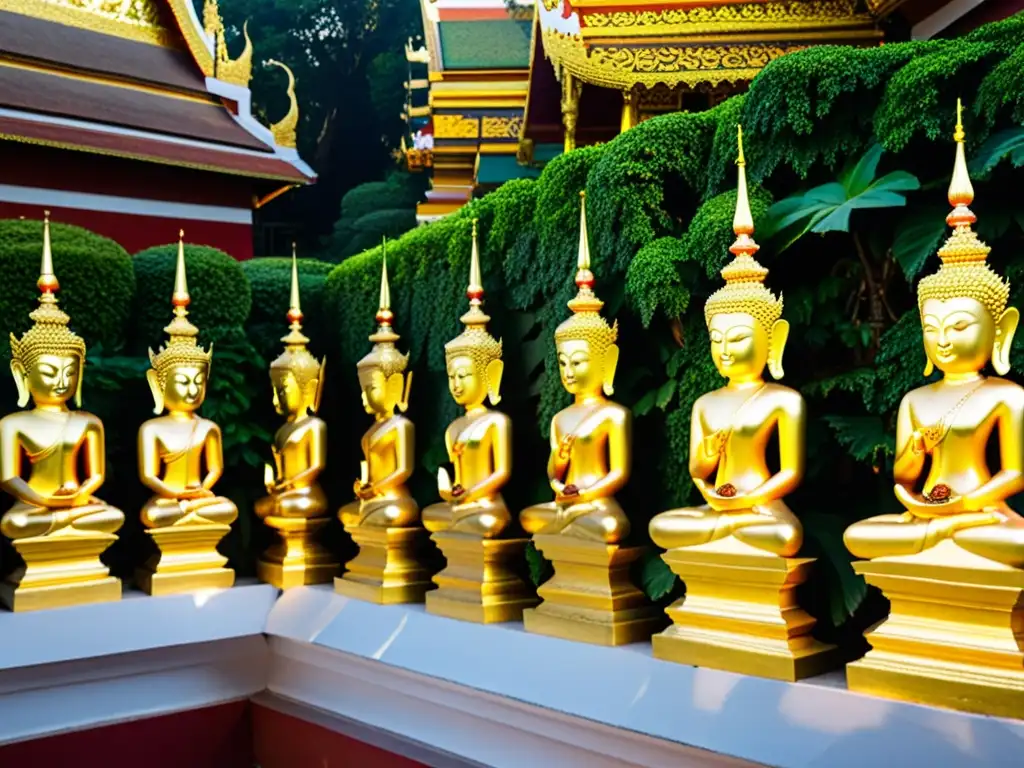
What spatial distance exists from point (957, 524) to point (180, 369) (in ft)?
9.42

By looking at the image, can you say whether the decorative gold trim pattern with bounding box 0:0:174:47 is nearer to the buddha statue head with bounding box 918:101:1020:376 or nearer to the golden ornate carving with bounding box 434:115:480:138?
the golden ornate carving with bounding box 434:115:480:138

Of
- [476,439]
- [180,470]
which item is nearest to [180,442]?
[180,470]

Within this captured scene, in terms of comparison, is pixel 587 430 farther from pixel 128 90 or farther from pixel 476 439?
pixel 128 90

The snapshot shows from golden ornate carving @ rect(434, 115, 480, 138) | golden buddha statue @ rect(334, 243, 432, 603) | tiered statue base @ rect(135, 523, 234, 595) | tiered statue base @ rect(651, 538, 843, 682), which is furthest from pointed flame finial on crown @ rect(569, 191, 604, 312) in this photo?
golden ornate carving @ rect(434, 115, 480, 138)

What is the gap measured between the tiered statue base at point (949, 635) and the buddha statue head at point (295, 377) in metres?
2.61

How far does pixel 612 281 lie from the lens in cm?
314

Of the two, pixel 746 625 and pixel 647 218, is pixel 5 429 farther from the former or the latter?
pixel 746 625

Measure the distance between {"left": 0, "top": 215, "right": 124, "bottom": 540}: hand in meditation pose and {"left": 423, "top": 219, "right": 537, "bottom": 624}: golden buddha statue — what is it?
1.29m

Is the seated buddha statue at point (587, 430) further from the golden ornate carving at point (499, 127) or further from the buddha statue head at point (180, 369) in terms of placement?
the golden ornate carving at point (499, 127)

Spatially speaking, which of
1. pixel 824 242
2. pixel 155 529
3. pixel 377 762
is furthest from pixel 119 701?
pixel 824 242

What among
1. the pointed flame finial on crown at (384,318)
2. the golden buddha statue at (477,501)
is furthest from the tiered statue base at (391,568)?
the pointed flame finial on crown at (384,318)

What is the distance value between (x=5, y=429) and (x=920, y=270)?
3.03m

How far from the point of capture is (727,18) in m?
6.03

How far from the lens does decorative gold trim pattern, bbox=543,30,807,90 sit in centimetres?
601
